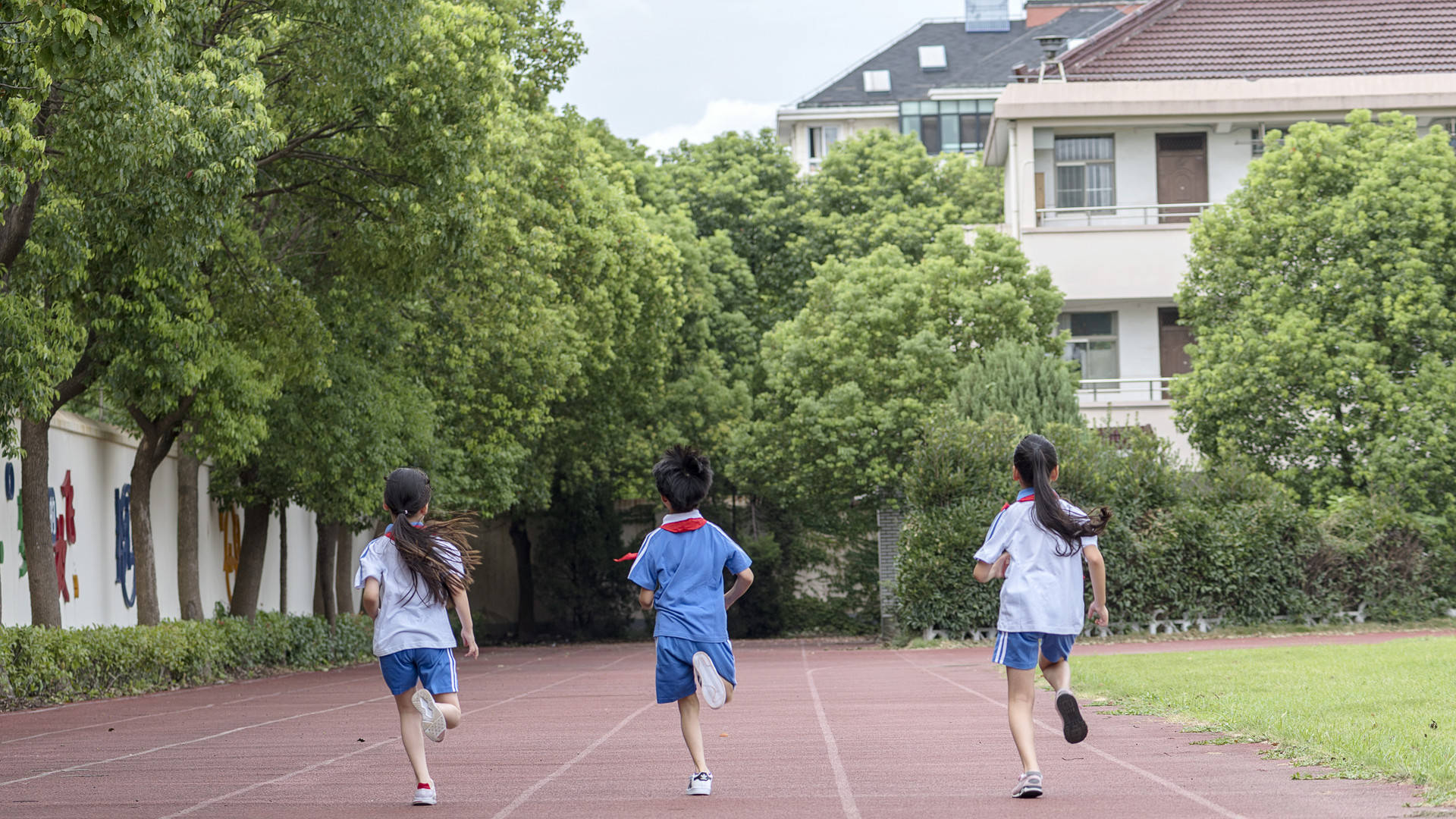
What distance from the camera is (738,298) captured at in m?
41.8

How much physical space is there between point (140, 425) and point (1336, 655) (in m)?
14.2

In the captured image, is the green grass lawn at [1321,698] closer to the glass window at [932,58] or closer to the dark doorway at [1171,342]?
the dark doorway at [1171,342]

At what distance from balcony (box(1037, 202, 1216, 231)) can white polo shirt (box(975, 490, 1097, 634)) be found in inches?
1130

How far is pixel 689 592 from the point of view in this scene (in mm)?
7922

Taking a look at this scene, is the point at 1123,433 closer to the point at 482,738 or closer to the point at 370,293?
the point at 370,293

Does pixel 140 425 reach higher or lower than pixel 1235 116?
lower

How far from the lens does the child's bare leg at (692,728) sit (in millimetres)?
7793

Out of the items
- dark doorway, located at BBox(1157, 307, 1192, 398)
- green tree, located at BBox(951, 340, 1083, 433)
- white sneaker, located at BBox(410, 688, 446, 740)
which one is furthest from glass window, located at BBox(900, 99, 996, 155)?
white sneaker, located at BBox(410, 688, 446, 740)

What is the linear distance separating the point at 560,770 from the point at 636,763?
20.8 inches

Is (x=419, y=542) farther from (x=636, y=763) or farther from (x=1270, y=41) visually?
(x=1270, y=41)

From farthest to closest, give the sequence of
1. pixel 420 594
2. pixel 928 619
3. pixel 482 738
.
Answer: pixel 928 619 < pixel 482 738 < pixel 420 594

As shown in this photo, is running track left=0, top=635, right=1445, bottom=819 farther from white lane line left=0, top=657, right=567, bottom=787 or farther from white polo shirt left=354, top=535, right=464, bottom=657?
white polo shirt left=354, top=535, right=464, bottom=657

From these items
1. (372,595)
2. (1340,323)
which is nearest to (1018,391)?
(1340,323)

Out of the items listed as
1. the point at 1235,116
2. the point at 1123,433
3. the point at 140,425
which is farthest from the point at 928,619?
the point at 1235,116
